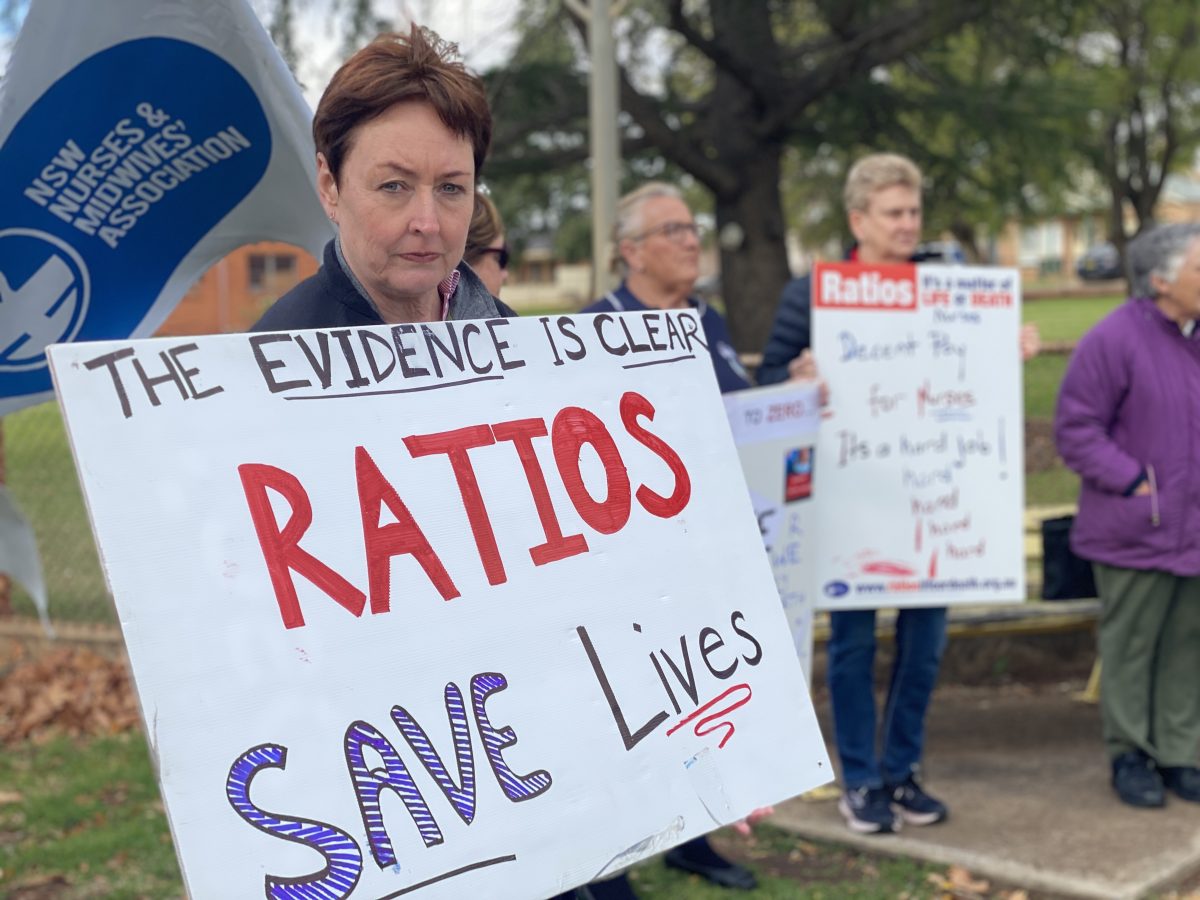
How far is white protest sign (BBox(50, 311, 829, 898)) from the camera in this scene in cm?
164

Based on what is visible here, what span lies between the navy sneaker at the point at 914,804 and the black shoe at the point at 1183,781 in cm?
88

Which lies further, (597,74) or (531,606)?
(597,74)

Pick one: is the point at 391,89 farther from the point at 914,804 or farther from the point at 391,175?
the point at 914,804

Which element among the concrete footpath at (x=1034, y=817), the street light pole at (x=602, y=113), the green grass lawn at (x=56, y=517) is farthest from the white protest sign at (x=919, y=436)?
the green grass lawn at (x=56, y=517)

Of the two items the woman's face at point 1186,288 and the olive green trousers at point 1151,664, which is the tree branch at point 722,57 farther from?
the olive green trousers at point 1151,664

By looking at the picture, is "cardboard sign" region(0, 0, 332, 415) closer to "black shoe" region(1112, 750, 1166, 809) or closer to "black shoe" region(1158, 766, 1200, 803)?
"black shoe" region(1112, 750, 1166, 809)

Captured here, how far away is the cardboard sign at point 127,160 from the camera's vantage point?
262cm

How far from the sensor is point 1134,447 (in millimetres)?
4789

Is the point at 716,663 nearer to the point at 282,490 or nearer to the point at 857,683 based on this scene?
the point at 282,490

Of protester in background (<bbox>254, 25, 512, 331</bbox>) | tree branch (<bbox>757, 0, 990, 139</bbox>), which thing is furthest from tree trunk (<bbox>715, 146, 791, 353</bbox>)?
protester in background (<bbox>254, 25, 512, 331</bbox>)

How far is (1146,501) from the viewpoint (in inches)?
186

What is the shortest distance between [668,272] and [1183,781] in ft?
8.55

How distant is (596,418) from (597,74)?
15.0 feet

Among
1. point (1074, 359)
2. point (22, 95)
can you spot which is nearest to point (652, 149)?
point (1074, 359)
